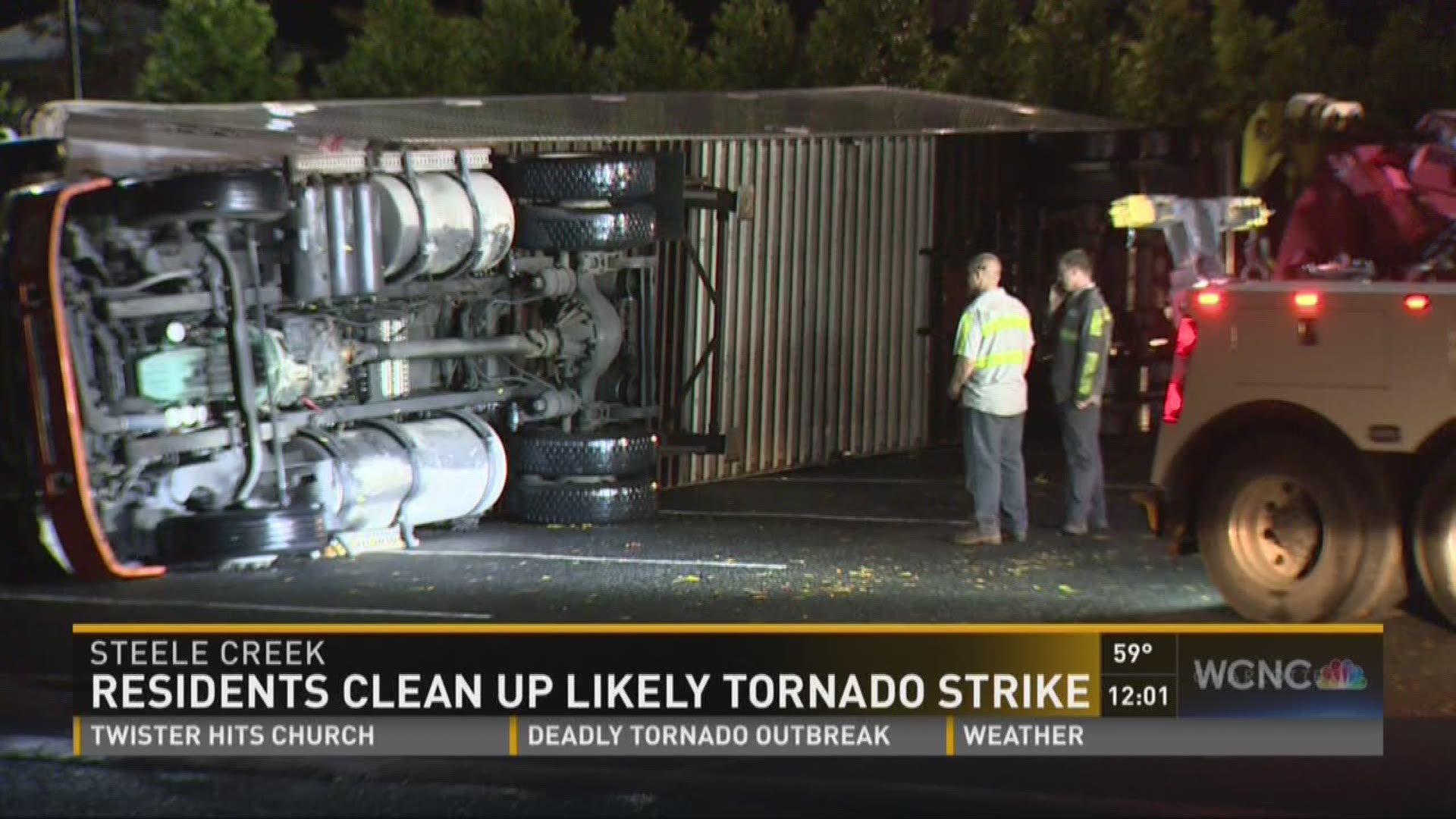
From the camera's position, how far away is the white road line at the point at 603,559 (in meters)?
13.5

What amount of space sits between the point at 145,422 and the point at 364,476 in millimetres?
1461

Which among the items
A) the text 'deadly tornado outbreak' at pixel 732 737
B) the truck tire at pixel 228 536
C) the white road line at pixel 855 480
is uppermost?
the truck tire at pixel 228 536

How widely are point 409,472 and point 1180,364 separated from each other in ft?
14.8

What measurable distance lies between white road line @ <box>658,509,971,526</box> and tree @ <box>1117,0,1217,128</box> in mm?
10836

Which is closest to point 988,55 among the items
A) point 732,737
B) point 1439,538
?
point 1439,538

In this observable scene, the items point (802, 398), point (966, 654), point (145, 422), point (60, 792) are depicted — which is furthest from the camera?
point (802, 398)

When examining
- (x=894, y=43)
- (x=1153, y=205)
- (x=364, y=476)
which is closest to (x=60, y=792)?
(x=364, y=476)

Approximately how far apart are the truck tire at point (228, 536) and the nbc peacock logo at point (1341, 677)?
207 inches

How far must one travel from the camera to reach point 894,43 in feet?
89.0

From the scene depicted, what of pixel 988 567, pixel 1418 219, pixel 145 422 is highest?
pixel 1418 219

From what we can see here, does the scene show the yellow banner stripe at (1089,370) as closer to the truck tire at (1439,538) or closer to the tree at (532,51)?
the truck tire at (1439,538)

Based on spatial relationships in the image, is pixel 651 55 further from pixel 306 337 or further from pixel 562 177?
pixel 306 337

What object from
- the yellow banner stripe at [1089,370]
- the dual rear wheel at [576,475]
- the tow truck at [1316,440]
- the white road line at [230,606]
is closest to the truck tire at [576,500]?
the dual rear wheel at [576,475]

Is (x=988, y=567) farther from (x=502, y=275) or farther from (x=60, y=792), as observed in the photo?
(x=60, y=792)
